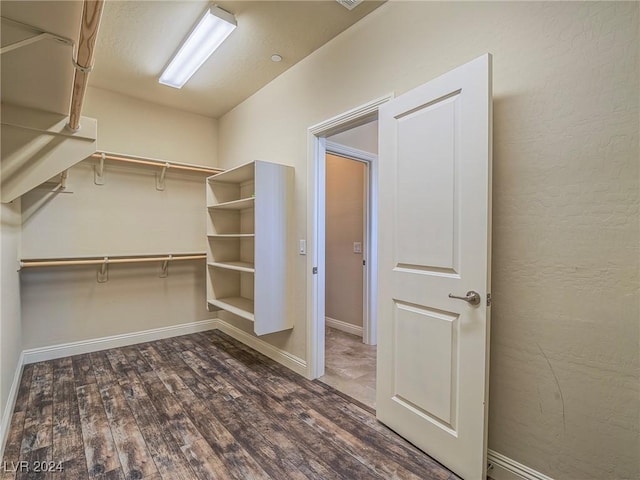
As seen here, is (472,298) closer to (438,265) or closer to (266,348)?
(438,265)

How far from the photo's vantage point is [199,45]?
2.41 metres

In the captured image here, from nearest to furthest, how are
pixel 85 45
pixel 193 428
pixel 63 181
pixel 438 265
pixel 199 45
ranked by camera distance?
pixel 85 45 → pixel 438 265 → pixel 193 428 → pixel 199 45 → pixel 63 181

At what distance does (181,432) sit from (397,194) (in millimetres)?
1943

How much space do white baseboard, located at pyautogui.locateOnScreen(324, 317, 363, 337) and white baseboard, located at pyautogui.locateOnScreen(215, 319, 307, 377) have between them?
126cm

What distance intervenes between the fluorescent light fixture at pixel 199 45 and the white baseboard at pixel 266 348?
2.65 meters

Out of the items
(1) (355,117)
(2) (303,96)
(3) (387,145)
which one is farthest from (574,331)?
(2) (303,96)

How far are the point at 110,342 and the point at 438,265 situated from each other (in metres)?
3.46

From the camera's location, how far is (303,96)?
8.91 feet

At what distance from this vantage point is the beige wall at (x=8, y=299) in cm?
195

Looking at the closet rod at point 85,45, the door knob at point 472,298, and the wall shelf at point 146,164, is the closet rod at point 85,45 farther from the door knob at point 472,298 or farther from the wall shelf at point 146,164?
the door knob at point 472,298

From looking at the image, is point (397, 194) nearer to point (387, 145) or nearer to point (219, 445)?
point (387, 145)

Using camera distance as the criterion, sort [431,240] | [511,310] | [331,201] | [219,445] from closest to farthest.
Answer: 1. [511,310]
2. [431,240]
3. [219,445]
4. [331,201]

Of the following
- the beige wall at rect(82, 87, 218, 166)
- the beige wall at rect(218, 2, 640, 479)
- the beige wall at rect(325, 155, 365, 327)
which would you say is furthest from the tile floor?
the beige wall at rect(82, 87, 218, 166)

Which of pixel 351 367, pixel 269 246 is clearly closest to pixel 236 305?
pixel 269 246
